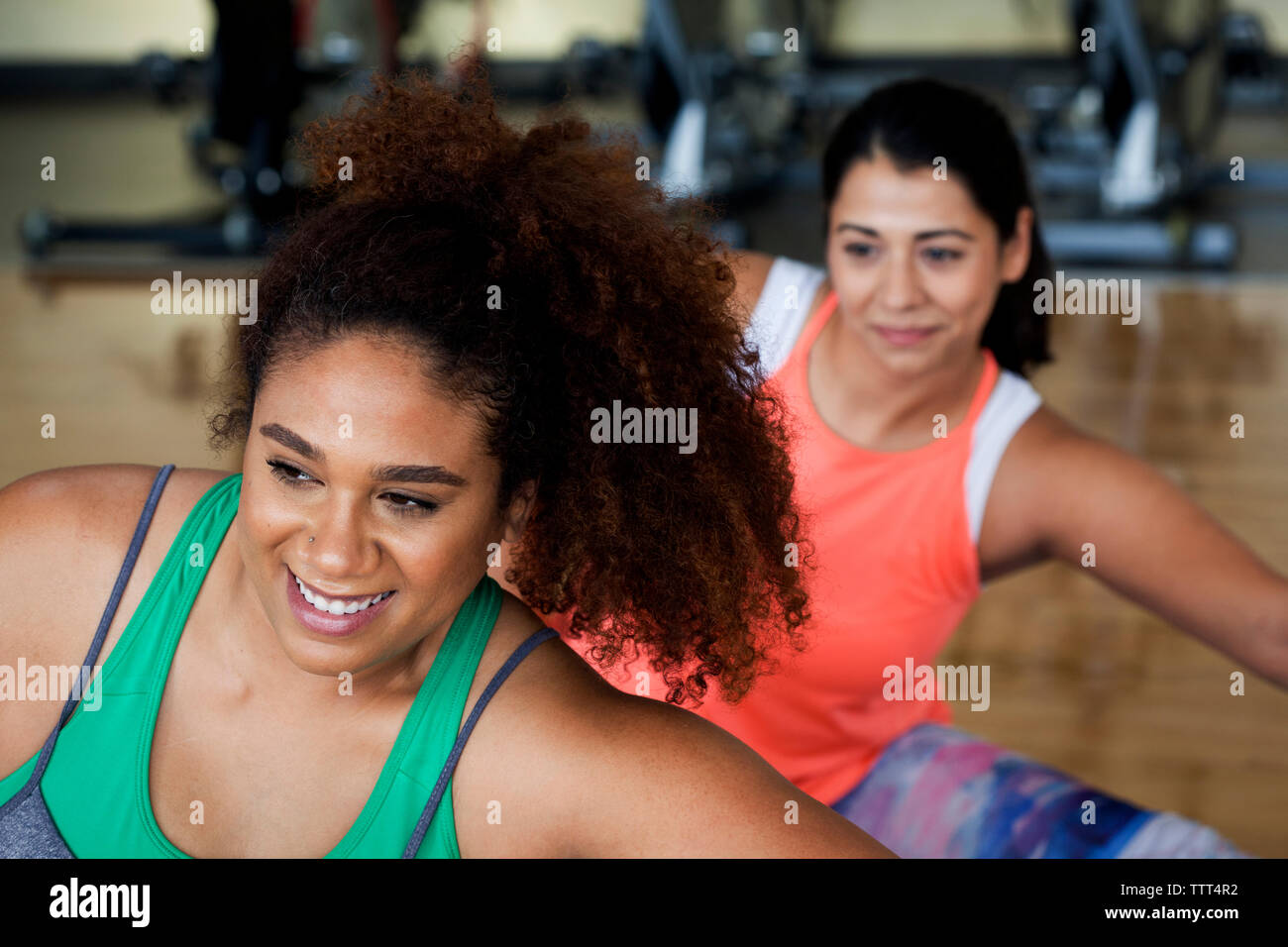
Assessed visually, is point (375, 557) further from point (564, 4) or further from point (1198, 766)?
point (564, 4)

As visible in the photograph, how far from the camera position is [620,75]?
7.07 metres

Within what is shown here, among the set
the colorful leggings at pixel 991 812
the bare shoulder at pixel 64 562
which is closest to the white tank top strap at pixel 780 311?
the colorful leggings at pixel 991 812

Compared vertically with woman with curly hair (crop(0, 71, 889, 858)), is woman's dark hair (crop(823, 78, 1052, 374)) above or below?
above

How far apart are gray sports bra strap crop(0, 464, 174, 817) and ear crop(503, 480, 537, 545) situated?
0.98ft

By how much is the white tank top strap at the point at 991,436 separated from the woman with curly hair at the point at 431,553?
1.58ft

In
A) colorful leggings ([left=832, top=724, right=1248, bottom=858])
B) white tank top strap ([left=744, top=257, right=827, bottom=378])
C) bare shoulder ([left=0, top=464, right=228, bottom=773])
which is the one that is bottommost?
colorful leggings ([left=832, top=724, right=1248, bottom=858])

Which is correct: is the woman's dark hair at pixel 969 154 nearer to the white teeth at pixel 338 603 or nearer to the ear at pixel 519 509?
the ear at pixel 519 509

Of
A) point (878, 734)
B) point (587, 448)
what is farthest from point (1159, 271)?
point (587, 448)

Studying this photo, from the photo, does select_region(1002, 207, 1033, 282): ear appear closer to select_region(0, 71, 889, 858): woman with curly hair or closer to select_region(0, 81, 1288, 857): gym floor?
select_region(0, 71, 889, 858): woman with curly hair

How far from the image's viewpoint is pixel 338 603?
1000 millimetres

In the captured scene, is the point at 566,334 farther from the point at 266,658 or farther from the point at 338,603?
the point at 266,658

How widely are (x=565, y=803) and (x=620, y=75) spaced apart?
645 centimetres

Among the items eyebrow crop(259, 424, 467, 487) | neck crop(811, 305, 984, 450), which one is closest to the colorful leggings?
neck crop(811, 305, 984, 450)

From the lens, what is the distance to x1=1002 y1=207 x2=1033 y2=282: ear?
1.72 meters
